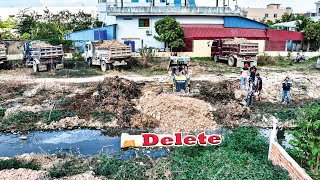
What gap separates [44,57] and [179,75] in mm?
10612

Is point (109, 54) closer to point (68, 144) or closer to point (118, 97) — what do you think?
point (118, 97)

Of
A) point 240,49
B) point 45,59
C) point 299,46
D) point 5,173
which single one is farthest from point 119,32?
point 5,173

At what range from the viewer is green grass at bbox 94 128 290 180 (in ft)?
25.6

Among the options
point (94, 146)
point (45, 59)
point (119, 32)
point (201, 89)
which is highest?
point (119, 32)

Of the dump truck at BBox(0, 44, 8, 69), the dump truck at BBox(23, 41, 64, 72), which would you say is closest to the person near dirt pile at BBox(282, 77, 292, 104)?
the dump truck at BBox(23, 41, 64, 72)

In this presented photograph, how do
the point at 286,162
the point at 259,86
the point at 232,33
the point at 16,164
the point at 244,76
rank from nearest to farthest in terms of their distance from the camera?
the point at 286,162
the point at 16,164
the point at 259,86
the point at 244,76
the point at 232,33

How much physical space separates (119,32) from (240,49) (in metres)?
13.3

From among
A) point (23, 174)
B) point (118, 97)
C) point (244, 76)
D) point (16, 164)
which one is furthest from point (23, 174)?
point (244, 76)

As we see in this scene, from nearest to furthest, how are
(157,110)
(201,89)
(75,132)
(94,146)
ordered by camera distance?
(94,146) < (75,132) < (157,110) < (201,89)

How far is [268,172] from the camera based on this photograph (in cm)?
777

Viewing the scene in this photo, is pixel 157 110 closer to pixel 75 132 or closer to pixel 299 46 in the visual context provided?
pixel 75 132

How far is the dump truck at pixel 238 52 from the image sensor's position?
23.6m

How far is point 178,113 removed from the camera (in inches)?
515

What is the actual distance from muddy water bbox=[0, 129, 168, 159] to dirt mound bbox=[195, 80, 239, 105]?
18.6 feet
